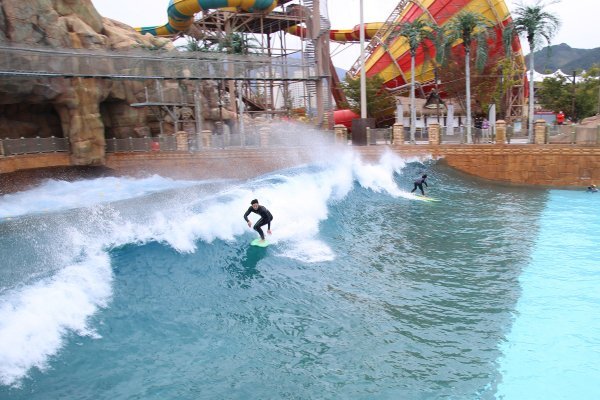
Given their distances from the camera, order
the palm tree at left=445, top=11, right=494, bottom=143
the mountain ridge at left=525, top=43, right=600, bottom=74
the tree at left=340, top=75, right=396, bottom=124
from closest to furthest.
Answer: the palm tree at left=445, top=11, right=494, bottom=143
the tree at left=340, top=75, right=396, bottom=124
the mountain ridge at left=525, top=43, right=600, bottom=74

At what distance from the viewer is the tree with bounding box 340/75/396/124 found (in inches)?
1689

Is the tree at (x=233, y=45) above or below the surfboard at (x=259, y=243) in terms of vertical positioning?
above

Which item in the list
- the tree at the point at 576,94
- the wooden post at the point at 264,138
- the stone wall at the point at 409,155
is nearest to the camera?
the stone wall at the point at 409,155

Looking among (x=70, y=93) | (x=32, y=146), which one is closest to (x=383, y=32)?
(x=70, y=93)

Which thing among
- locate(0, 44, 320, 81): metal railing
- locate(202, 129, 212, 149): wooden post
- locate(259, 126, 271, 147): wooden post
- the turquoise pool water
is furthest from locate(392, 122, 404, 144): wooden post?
the turquoise pool water

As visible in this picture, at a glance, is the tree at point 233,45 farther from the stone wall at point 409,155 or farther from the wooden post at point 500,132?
the wooden post at point 500,132

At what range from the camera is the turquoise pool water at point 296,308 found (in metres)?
6.54

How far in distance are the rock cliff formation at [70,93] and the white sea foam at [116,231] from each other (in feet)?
19.8

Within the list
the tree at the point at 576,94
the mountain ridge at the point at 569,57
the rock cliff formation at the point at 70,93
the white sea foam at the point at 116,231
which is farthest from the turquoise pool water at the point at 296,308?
the mountain ridge at the point at 569,57

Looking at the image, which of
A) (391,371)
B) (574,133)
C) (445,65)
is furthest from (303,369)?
(445,65)

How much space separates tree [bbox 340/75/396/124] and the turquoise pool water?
93.3ft

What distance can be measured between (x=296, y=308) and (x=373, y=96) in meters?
36.6

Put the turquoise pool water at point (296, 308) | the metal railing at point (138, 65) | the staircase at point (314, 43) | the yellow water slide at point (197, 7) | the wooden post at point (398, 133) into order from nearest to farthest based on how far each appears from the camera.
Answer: the turquoise pool water at point (296, 308), the metal railing at point (138, 65), the wooden post at point (398, 133), the staircase at point (314, 43), the yellow water slide at point (197, 7)

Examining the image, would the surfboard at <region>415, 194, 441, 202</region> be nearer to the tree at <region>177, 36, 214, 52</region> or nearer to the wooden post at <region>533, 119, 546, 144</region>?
the wooden post at <region>533, 119, 546, 144</region>
